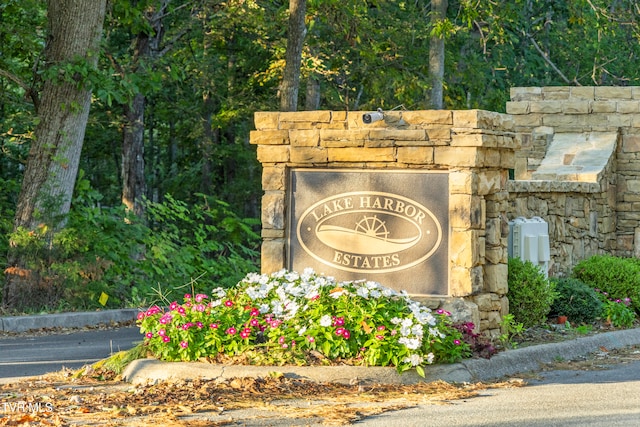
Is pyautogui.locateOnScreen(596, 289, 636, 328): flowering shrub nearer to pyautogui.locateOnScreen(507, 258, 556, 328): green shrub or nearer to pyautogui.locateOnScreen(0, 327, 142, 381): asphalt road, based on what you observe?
pyautogui.locateOnScreen(507, 258, 556, 328): green shrub

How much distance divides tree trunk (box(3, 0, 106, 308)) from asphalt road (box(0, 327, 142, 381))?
84.2 inches

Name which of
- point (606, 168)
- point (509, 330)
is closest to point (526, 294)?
point (509, 330)

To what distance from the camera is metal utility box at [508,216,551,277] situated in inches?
483

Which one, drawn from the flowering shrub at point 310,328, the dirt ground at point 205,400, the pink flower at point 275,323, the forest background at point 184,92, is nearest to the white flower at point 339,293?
the flowering shrub at point 310,328

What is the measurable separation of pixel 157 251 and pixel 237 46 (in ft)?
34.0

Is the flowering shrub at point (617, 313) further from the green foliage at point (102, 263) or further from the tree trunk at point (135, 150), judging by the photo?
the tree trunk at point (135, 150)

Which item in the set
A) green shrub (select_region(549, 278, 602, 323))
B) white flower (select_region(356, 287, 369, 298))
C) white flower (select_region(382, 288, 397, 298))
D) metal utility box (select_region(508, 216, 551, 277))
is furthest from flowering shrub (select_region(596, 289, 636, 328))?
white flower (select_region(356, 287, 369, 298))

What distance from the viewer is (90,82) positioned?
14297mm

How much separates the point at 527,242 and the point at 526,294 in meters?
1.21

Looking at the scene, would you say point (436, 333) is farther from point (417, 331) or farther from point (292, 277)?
point (292, 277)

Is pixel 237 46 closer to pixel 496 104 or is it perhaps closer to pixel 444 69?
pixel 444 69

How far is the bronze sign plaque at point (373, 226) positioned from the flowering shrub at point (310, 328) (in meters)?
0.80

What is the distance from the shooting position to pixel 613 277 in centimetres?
1323

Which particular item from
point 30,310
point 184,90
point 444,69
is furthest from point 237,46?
point 30,310
